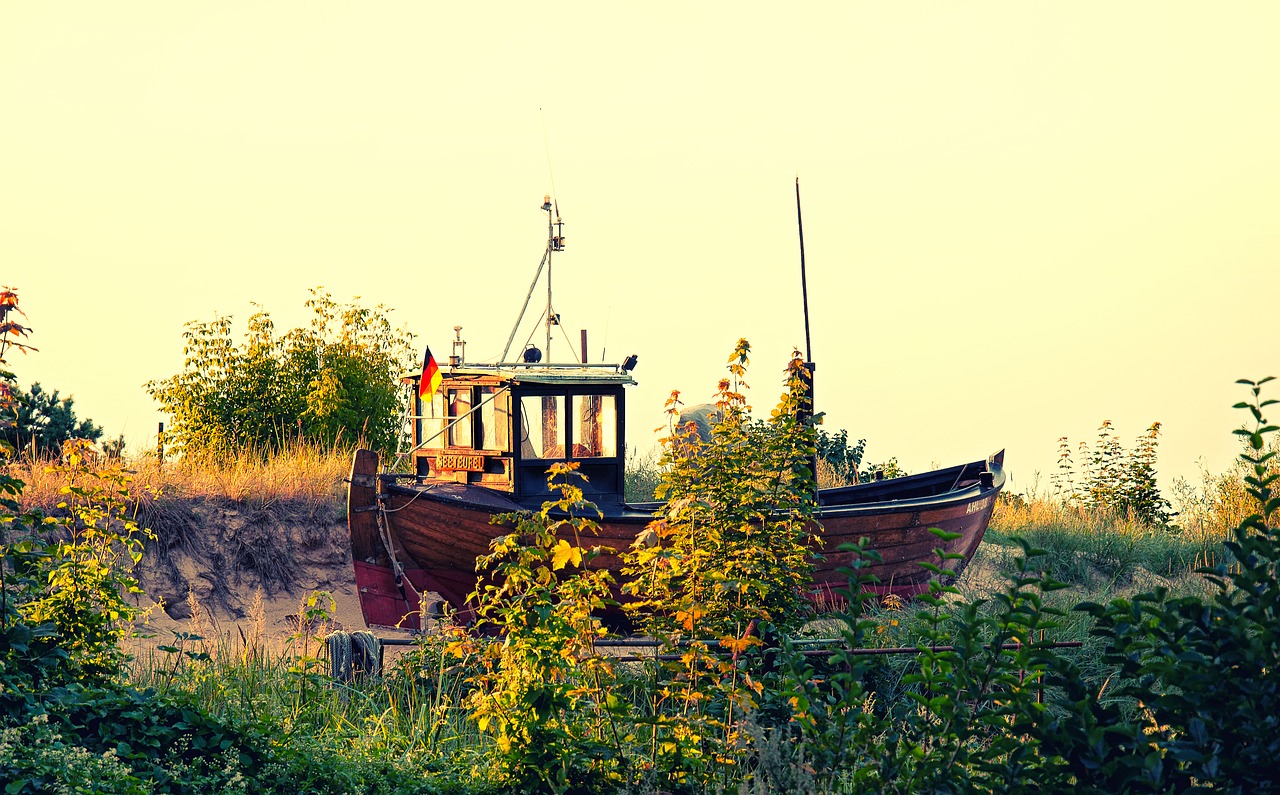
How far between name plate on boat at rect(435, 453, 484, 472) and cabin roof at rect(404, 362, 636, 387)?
2.83 feet

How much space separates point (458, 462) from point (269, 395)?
24.2 ft

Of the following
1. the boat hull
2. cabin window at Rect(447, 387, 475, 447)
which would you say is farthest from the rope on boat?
cabin window at Rect(447, 387, 475, 447)

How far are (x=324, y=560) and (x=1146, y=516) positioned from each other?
12577 millimetres

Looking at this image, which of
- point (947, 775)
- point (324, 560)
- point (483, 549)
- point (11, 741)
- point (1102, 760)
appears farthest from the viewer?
point (324, 560)

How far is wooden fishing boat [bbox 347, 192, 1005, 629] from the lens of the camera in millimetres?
10797

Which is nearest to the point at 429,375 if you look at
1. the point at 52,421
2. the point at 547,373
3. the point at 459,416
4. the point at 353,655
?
the point at 459,416

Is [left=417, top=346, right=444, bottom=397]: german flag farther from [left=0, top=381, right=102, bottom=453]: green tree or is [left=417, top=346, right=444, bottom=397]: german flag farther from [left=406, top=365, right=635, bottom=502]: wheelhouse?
[left=0, top=381, right=102, bottom=453]: green tree

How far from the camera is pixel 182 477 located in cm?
1537

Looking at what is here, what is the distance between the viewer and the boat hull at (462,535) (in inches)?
421

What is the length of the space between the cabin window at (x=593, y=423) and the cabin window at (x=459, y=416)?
1191 millimetres

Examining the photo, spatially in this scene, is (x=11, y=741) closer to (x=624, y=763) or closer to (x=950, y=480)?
(x=624, y=763)

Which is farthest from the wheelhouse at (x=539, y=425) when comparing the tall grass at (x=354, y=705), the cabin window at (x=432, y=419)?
the tall grass at (x=354, y=705)

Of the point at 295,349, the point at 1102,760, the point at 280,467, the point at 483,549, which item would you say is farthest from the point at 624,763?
the point at 295,349

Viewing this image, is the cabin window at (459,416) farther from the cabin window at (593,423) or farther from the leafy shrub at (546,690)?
the leafy shrub at (546,690)
